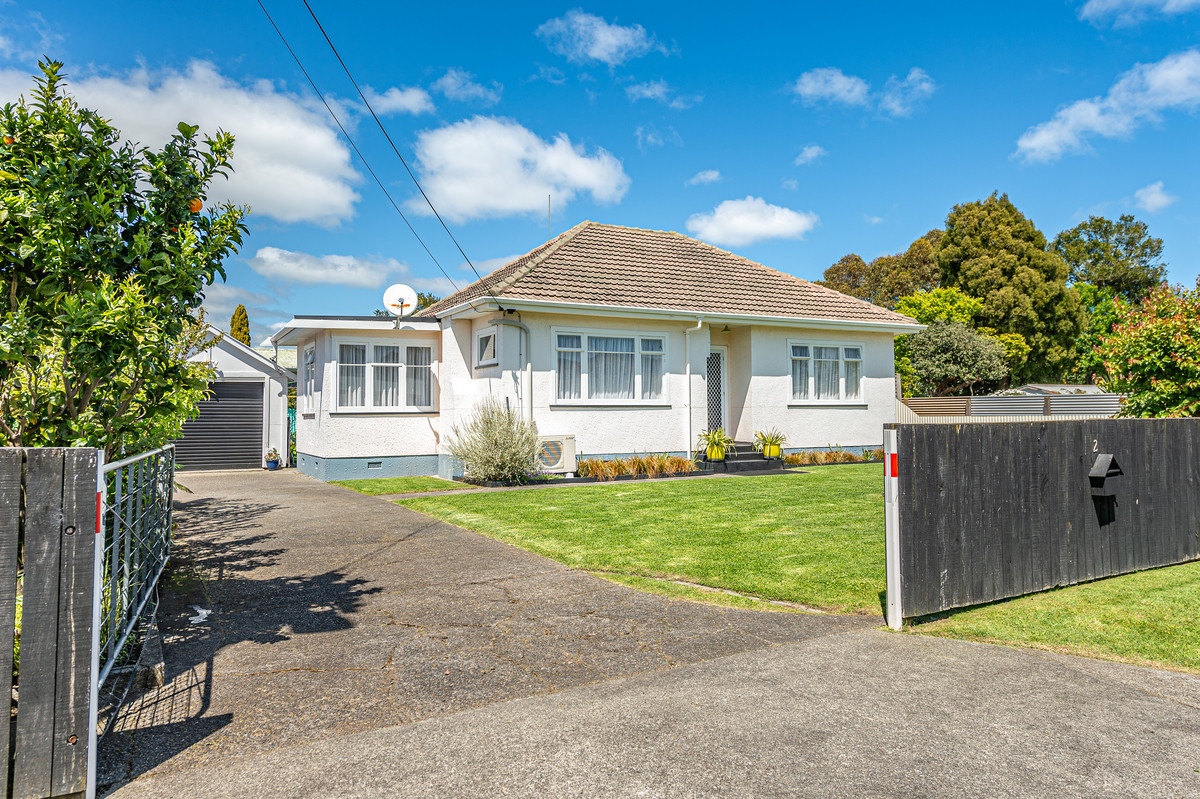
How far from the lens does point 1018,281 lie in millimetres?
39344

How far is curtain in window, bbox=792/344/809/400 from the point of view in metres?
19.5

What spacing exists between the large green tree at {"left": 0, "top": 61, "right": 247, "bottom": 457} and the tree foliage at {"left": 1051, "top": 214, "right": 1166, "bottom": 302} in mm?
63049

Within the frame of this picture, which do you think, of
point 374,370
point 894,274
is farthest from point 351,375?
point 894,274

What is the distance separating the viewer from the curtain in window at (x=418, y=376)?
17750 millimetres

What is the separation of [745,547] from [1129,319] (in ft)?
23.7

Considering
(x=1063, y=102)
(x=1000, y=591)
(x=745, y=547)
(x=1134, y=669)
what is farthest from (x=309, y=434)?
(x=1063, y=102)

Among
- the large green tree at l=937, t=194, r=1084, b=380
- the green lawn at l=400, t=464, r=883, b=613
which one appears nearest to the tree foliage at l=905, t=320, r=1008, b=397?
the large green tree at l=937, t=194, r=1084, b=380

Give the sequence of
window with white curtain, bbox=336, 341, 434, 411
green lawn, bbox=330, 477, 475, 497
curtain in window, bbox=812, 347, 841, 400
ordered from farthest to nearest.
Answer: curtain in window, bbox=812, 347, 841, 400, window with white curtain, bbox=336, 341, 434, 411, green lawn, bbox=330, 477, 475, 497

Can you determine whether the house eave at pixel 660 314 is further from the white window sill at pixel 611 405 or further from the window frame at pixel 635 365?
the white window sill at pixel 611 405

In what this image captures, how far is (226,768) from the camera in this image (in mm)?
3395

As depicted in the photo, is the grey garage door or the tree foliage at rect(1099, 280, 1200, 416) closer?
the tree foliage at rect(1099, 280, 1200, 416)

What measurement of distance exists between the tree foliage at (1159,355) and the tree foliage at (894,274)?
35454 millimetres

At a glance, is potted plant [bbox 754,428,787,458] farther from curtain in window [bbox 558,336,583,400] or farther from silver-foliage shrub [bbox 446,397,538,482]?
silver-foliage shrub [bbox 446,397,538,482]

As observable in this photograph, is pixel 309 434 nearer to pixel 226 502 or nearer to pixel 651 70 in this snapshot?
pixel 226 502
